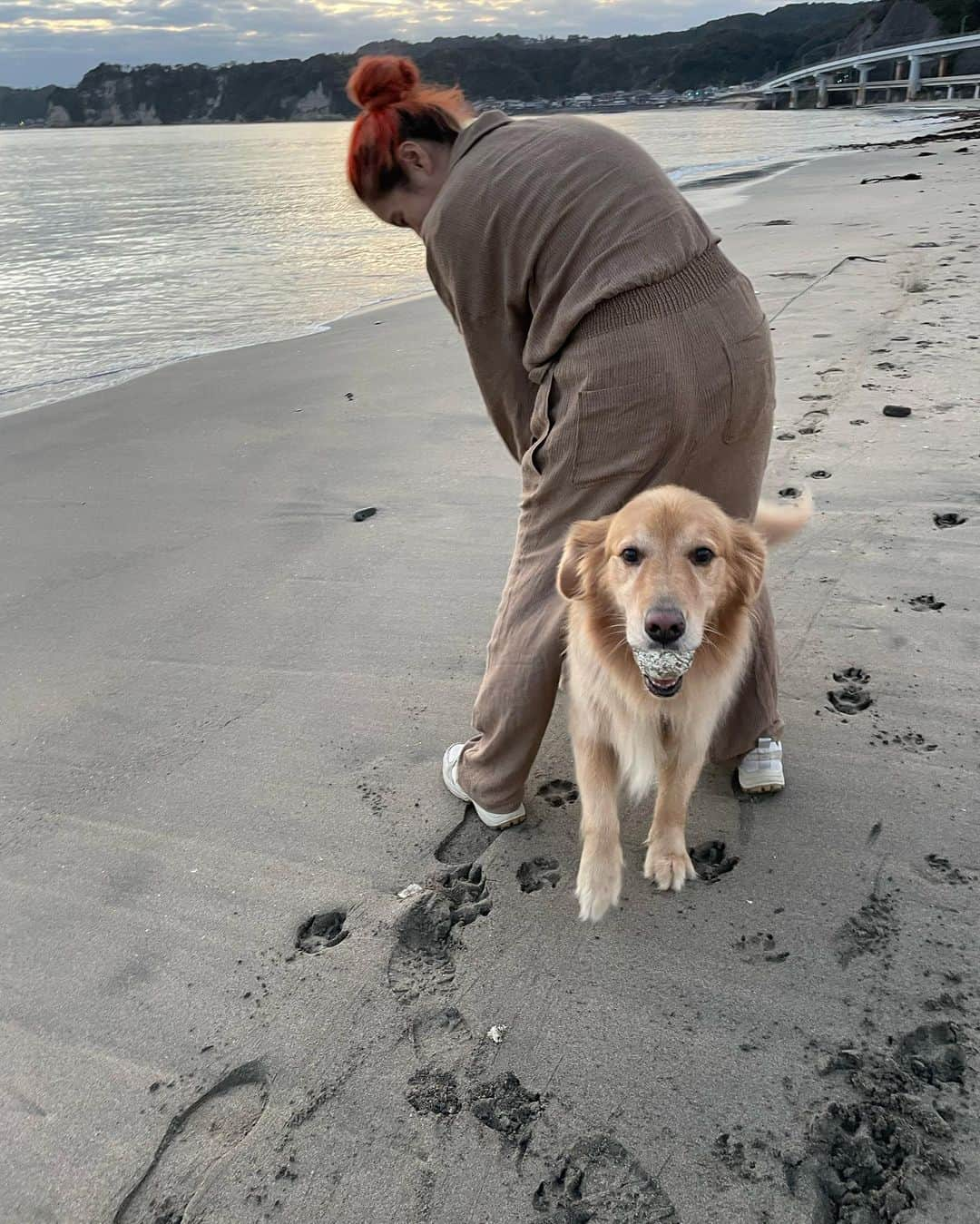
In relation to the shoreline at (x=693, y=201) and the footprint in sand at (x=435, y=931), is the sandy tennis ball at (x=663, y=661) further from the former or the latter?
the shoreline at (x=693, y=201)

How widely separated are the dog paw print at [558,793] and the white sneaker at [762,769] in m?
0.45

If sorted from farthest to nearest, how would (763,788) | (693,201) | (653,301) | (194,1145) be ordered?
1. (693,201)
2. (763,788)
3. (653,301)
4. (194,1145)

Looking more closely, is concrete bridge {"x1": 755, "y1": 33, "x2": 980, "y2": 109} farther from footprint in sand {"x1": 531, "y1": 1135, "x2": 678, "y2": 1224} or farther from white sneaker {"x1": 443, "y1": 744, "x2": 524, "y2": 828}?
footprint in sand {"x1": 531, "y1": 1135, "x2": 678, "y2": 1224}

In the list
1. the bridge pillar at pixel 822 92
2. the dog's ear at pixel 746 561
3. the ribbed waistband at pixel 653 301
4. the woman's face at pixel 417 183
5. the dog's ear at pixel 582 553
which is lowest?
the bridge pillar at pixel 822 92

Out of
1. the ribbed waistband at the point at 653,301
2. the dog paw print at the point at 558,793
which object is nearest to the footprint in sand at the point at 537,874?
the dog paw print at the point at 558,793

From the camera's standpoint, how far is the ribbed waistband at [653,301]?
186 cm

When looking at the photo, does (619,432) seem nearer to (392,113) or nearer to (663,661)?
(663,661)

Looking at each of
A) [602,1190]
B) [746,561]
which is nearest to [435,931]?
[602,1190]

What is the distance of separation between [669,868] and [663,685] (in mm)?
458

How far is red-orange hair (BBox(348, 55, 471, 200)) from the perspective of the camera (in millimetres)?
1981

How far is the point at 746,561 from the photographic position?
212cm

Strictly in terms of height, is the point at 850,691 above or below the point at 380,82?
below

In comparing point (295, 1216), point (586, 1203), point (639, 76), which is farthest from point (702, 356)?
point (639, 76)

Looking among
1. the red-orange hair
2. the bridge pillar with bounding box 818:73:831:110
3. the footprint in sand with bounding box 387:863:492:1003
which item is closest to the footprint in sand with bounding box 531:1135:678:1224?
the footprint in sand with bounding box 387:863:492:1003
